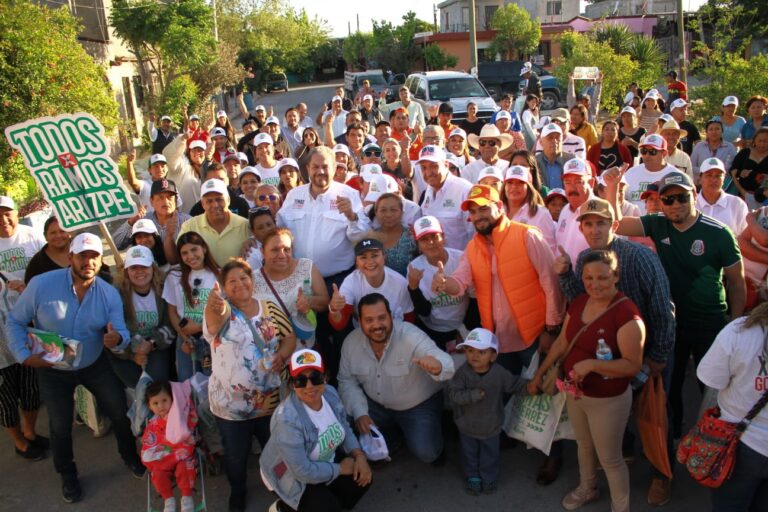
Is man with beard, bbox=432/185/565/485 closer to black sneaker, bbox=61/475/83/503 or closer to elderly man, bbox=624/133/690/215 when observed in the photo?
elderly man, bbox=624/133/690/215

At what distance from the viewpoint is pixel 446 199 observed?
5641 mm

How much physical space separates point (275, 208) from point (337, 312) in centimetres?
194

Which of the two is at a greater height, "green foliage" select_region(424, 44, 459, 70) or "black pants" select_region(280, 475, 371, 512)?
"green foliage" select_region(424, 44, 459, 70)

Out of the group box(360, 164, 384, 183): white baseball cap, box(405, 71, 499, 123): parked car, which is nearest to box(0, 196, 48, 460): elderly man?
box(360, 164, 384, 183): white baseball cap

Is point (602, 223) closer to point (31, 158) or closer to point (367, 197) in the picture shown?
point (367, 197)

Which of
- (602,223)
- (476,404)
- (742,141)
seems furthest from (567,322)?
(742,141)

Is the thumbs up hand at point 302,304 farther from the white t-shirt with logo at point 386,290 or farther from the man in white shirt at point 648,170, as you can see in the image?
the man in white shirt at point 648,170

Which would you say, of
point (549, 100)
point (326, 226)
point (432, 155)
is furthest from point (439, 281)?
point (549, 100)

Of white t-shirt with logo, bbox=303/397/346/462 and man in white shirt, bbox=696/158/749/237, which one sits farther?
man in white shirt, bbox=696/158/749/237

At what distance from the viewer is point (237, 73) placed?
2716cm

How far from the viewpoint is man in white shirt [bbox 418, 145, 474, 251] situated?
18.2 feet

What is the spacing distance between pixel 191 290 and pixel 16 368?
5.23 feet

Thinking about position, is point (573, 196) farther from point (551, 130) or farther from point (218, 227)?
point (218, 227)

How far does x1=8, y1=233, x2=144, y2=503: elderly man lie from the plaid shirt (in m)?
3.35
